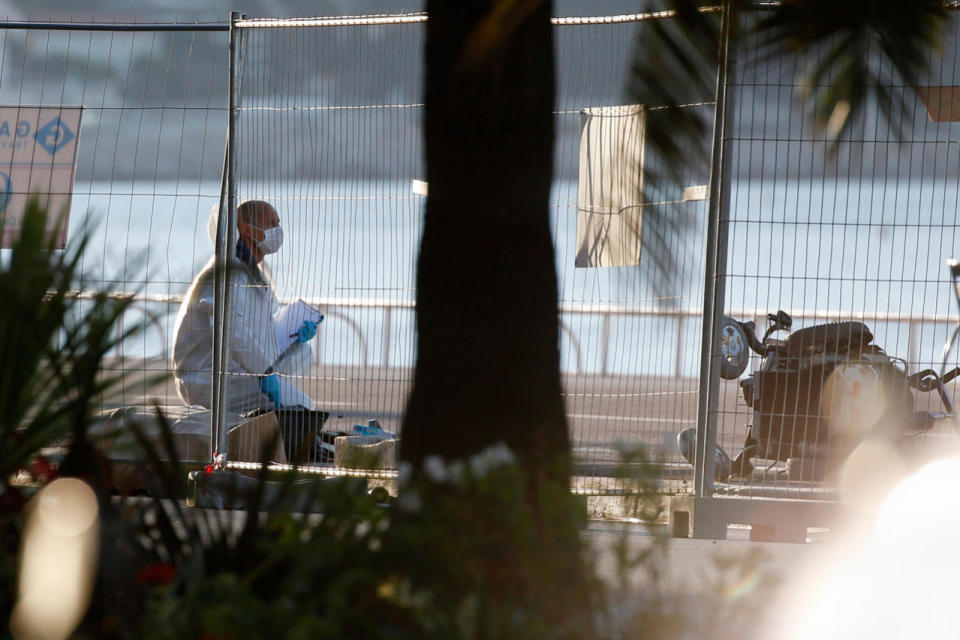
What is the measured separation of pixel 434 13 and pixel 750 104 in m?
2.58

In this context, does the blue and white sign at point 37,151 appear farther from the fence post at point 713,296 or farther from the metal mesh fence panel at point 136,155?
the fence post at point 713,296

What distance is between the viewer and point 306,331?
654cm

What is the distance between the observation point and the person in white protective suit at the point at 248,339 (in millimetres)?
6301

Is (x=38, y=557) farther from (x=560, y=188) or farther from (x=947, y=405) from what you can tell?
(x=947, y=405)

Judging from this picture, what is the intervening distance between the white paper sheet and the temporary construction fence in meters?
0.15

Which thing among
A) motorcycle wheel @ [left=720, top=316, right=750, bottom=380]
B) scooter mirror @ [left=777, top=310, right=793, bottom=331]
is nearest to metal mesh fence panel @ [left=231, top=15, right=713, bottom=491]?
motorcycle wheel @ [left=720, top=316, right=750, bottom=380]

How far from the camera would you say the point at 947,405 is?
6.06 meters

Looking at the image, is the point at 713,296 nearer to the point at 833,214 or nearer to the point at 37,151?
the point at 833,214

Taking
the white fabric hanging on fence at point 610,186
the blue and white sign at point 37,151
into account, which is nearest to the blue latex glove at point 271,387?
the blue and white sign at point 37,151

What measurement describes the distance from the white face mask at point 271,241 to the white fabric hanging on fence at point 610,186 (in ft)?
6.69

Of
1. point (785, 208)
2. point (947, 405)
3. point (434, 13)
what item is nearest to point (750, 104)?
point (785, 208)

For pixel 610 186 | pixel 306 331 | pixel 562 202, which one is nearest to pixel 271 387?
pixel 306 331

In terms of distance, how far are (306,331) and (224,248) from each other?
711 millimetres

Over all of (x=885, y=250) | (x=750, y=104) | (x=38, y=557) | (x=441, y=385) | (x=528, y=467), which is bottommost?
(x=38, y=557)
